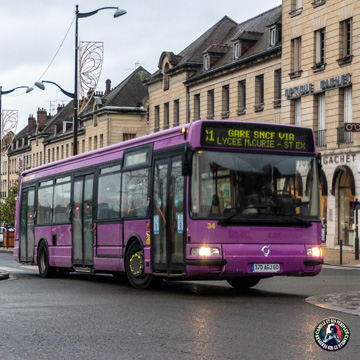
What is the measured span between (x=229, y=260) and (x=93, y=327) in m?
4.64

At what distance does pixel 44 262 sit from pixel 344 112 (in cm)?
2209

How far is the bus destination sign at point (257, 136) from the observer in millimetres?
15695

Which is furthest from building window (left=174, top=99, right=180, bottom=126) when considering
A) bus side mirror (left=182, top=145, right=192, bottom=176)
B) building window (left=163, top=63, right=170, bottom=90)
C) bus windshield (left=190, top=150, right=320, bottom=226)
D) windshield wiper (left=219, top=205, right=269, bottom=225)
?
bus side mirror (left=182, top=145, right=192, bottom=176)

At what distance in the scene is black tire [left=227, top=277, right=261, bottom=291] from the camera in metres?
17.8

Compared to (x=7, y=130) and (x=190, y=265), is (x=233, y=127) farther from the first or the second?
(x=7, y=130)

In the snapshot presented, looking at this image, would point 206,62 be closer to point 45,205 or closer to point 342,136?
point 342,136

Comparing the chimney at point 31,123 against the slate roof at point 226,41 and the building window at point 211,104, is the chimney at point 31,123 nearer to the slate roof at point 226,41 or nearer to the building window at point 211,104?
the slate roof at point 226,41

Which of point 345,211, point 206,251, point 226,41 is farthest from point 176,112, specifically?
point 206,251

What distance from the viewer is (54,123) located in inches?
4035

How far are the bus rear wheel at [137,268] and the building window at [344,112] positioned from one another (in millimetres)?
25023

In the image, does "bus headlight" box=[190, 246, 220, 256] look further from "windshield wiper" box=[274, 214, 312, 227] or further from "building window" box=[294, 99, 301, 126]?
"building window" box=[294, 99, 301, 126]

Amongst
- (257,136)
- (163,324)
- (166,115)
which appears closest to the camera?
(163,324)

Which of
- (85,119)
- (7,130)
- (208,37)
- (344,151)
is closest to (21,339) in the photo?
(344,151)

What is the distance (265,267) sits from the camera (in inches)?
618
